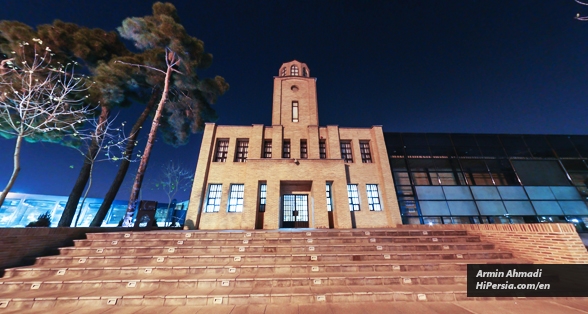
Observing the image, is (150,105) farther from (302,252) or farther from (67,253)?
(302,252)

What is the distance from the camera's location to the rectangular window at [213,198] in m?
10.9

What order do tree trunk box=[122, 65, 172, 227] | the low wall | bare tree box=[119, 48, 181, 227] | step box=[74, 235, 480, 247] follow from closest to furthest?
the low wall, step box=[74, 235, 480, 247], tree trunk box=[122, 65, 172, 227], bare tree box=[119, 48, 181, 227]

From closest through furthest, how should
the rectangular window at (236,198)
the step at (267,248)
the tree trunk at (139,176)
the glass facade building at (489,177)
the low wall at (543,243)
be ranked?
the low wall at (543,243)
the step at (267,248)
the tree trunk at (139,176)
the glass facade building at (489,177)
the rectangular window at (236,198)

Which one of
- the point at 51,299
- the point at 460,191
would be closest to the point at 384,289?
the point at 51,299

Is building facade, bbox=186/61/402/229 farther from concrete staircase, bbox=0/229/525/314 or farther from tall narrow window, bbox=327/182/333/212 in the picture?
concrete staircase, bbox=0/229/525/314

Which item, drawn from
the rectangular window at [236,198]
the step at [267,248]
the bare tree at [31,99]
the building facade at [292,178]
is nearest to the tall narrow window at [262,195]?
the building facade at [292,178]

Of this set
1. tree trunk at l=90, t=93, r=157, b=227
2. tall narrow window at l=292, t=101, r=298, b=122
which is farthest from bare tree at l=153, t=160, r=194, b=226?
tall narrow window at l=292, t=101, r=298, b=122

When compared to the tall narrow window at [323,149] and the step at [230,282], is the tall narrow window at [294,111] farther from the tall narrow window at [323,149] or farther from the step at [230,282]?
the step at [230,282]

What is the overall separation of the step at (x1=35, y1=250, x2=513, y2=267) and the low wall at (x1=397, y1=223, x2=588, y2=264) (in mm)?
417

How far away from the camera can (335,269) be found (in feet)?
14.9

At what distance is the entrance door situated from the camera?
37.2 feet

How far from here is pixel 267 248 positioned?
216 inches

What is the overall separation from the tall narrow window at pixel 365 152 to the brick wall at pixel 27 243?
14.2 metres

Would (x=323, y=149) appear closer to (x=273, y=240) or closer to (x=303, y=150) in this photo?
(x=303, y=150)
